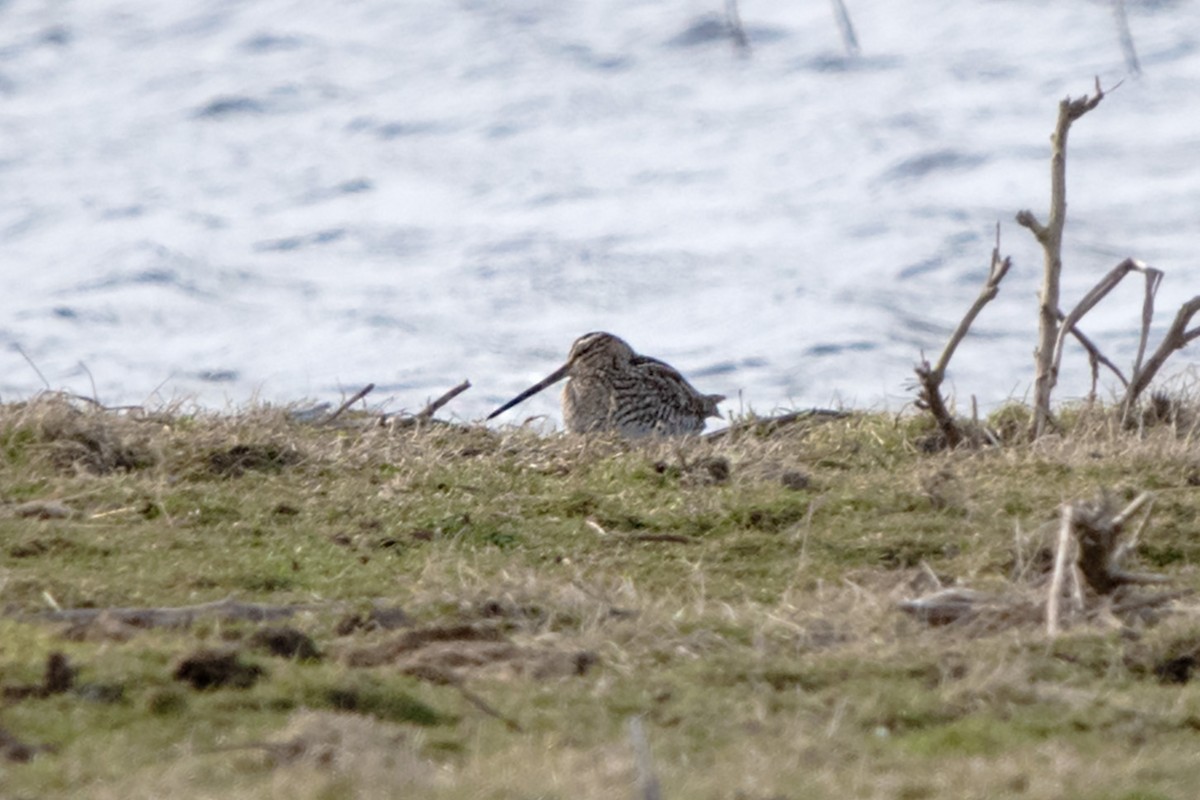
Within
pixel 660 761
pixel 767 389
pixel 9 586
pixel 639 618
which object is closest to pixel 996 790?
pixel 660 761

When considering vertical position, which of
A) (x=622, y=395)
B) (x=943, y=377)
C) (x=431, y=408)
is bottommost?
(x=622, y=395)

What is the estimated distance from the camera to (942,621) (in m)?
5.87

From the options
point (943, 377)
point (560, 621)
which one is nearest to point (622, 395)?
point (943, 377)

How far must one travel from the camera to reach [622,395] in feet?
35.9

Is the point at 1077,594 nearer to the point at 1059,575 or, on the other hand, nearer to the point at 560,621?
the point at 1059,575

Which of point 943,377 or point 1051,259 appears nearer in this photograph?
point 943,377

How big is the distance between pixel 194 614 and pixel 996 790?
7.95 ft

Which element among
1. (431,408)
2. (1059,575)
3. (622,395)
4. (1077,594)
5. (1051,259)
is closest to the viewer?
(1059,575)

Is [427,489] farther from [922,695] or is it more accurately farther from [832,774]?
[832,774]

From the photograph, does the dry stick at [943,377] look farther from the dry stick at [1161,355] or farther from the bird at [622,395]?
the bird at [622,395]

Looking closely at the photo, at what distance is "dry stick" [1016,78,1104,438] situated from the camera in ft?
29.4

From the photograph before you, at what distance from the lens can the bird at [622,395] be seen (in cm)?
1086

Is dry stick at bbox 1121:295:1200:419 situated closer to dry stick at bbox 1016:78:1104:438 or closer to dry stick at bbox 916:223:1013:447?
dry stick at bbox 1016:78:1104:438

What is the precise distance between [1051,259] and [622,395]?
2681 mm
